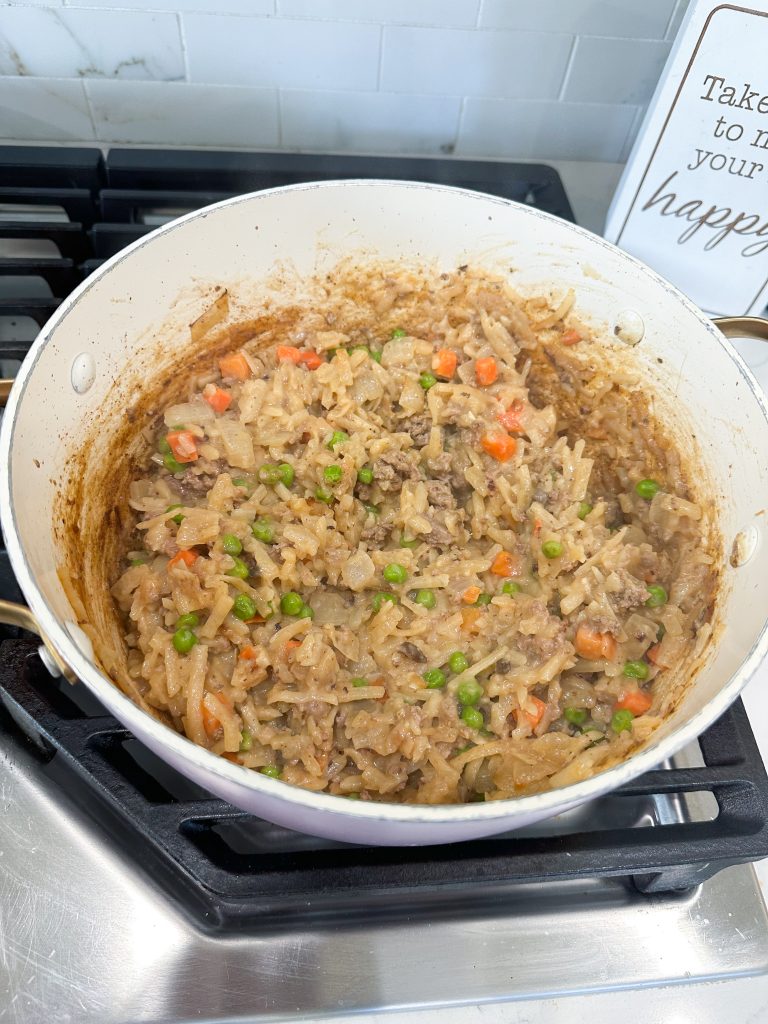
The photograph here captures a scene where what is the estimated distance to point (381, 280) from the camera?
9.74 feet

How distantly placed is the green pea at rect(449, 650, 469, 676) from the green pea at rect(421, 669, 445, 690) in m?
0.05

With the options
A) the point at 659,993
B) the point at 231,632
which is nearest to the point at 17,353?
the point at 231,632

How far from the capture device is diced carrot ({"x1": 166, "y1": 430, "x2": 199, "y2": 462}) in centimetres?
271

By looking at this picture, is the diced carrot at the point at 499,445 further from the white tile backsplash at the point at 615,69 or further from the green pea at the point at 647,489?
the white tile backsplash at the point at 615,69

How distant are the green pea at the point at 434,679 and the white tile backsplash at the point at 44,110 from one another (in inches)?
106

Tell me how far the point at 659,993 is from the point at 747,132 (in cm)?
262

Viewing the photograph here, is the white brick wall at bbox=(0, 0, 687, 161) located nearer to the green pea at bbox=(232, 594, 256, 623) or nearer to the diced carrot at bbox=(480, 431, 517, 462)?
the diced carrot at bbox=(480, 431, 517, 462)

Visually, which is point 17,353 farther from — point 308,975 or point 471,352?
point 308,975

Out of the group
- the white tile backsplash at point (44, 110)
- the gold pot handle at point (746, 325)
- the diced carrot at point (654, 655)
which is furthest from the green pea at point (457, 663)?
the white tile backsplash at point (44, 110)

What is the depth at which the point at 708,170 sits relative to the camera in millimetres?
2756

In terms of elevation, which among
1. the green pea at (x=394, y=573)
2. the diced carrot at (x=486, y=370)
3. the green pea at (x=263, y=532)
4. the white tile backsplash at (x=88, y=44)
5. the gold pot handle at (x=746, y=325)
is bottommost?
the green pea at (x=394, y=573)

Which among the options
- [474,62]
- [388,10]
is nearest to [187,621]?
[388,10]

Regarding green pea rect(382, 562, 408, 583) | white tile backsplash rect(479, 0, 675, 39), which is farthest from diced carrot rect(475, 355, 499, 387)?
white tile backsplash rect(479, 0, 675, 39)

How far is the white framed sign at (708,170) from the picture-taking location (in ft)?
8.02
